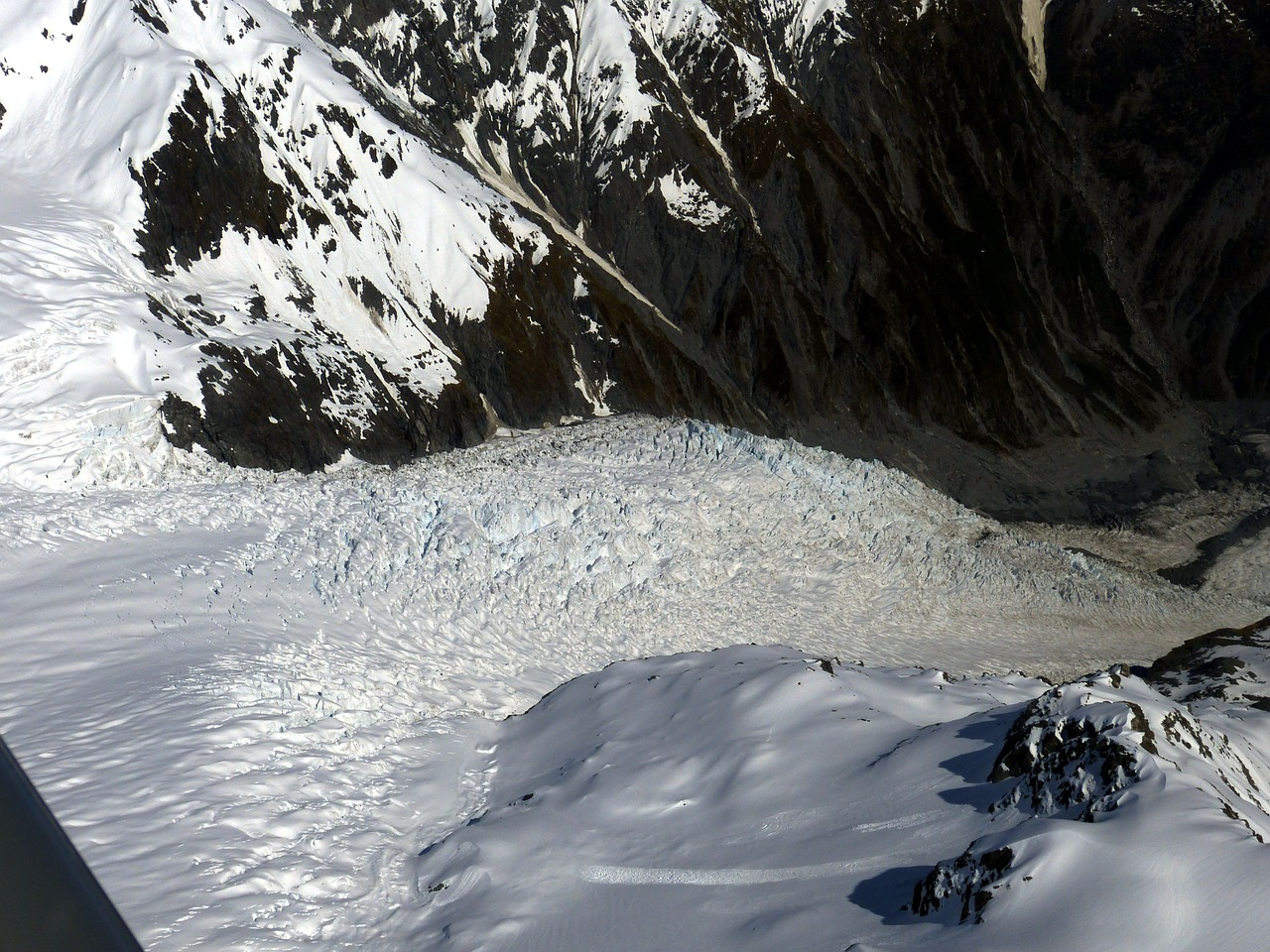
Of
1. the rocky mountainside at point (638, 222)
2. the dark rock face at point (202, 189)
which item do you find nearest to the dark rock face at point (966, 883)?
the rocky mountainside at point (638, 222)

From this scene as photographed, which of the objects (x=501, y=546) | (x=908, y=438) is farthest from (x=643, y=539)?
(x=908, y=438)

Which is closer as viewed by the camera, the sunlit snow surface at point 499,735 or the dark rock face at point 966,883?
the dark rock face at point 966,883

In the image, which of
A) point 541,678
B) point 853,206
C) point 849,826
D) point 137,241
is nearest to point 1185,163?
point 853,206

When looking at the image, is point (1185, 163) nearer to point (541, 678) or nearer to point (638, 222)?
point (638, 222)

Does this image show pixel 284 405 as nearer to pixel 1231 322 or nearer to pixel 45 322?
pixel 45 322

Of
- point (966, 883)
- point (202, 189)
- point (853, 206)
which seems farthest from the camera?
point (853, 206)

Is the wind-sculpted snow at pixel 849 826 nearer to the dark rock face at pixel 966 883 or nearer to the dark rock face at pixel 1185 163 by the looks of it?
the dark rock face at pixel 966 883
